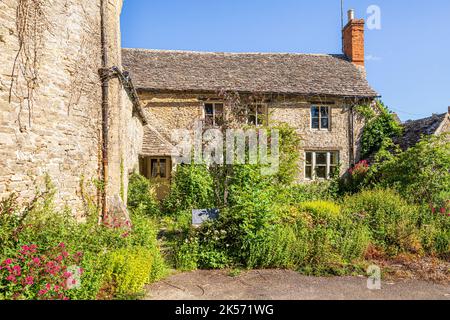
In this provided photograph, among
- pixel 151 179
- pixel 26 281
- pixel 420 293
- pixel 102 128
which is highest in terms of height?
pixel 102 128

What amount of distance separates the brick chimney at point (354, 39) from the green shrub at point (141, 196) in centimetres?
1428

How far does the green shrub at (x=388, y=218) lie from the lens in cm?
743

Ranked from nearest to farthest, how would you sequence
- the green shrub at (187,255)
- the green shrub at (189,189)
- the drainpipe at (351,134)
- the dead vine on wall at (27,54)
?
the dead vine on wall at (27,54) → the green shrub at (187,255) → the green shrub at (189,189) → the drainpipe at (351,134)

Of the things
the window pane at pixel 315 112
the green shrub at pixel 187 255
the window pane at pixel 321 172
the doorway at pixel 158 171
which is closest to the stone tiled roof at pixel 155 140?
the doorway at pixel 158 171

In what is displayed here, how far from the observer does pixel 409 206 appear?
8453mm

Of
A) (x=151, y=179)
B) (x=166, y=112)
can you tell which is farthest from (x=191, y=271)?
(x=166, y=112)

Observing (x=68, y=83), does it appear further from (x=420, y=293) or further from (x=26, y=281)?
(x=420, y=293)

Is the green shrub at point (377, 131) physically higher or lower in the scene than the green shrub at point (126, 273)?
higher

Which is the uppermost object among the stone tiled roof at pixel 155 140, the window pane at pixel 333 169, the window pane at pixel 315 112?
the window pane at pixel 315 112

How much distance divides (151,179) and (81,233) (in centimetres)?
873

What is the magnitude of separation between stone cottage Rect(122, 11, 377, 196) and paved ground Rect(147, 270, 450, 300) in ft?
27.9

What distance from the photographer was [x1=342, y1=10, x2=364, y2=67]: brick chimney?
17.1 metres

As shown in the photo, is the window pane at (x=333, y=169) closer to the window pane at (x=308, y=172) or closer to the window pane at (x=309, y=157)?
the window pane at (x=308, y=172)

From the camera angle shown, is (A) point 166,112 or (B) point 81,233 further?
(A) point 166,112
